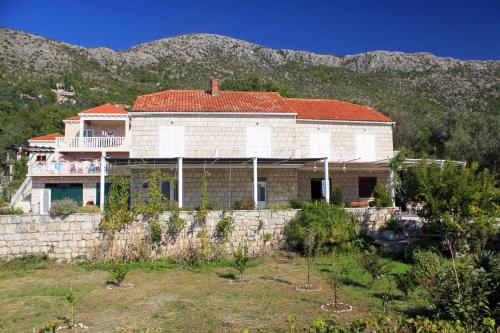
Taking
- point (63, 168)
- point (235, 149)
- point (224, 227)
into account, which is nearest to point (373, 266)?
point (224, 227)

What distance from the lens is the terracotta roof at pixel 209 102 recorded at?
22781 millimetres

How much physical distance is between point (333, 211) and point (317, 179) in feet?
30.3

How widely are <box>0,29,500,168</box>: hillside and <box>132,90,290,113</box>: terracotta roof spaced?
1789 cm

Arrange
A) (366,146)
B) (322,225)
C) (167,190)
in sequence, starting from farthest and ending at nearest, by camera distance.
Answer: (366,146)
(167,190)
(322,225)

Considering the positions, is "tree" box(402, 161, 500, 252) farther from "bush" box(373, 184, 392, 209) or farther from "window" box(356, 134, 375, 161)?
"window" box(356, 134, 375, 161)

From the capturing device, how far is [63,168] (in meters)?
26.5

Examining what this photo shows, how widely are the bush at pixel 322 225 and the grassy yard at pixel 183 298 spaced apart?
4.32 ft

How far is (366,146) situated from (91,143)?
18386 mm

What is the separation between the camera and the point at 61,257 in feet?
51.9

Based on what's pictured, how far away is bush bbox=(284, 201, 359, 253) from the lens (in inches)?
645

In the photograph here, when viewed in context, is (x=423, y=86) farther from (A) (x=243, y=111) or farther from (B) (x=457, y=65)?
(A) (x=243, y=111)

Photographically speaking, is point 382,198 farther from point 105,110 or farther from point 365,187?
point 105,110

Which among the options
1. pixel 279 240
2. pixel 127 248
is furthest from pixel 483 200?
pixel 127 248

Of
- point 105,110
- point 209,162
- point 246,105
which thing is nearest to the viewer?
point 209,162
